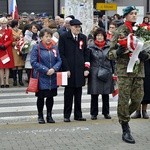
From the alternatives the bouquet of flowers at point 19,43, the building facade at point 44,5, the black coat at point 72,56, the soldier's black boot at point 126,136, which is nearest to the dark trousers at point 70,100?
the black coat at point 72,56

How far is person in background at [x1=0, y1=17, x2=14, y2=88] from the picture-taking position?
1482 centimetres

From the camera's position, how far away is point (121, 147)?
7.71 metres

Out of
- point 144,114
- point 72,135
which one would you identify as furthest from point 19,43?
point 72,135

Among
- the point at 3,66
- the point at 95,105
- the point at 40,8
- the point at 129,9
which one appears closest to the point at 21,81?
the point at 3,66

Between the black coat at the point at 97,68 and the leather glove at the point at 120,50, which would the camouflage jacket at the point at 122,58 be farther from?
the black coat at the point at 97,68

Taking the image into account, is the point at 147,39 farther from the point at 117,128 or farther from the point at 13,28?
the point at 13,28

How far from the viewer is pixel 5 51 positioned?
49.6ft

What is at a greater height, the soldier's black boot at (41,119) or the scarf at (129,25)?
the scarf at (129,25)

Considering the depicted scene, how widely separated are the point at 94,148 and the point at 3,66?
7.90 meters

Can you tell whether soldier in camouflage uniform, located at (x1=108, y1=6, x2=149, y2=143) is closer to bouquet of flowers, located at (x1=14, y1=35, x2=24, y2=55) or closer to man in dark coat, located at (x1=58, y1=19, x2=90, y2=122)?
man in dark coat, located at (x1=58, y1=19, x2=90, y2=122)

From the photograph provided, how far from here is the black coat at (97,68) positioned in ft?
32.7

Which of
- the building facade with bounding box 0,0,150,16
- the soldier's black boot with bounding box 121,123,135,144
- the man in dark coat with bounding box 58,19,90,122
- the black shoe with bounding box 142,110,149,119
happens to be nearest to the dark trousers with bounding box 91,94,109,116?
the man in dark coat with bounding box 58,19,90,122

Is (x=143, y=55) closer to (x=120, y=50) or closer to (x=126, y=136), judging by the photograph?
(x=120, y=50)

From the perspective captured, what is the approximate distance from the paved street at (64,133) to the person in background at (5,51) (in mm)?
3767
